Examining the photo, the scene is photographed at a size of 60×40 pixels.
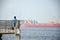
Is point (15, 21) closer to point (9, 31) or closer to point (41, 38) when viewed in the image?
point (9, 31)

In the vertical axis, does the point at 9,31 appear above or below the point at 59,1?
below

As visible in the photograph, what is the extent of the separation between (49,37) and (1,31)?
1.35 m

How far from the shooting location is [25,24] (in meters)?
3.11

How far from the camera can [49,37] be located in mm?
3678

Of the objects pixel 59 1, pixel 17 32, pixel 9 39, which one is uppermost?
pixel 59 1

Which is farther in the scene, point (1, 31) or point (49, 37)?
point (49, 37)

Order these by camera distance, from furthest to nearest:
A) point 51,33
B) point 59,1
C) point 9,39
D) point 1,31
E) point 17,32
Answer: point 9,39 → point 51,33 → point 1,31 → point 17,32 → point 59,1

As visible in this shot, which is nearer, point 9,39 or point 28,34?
point 28,34

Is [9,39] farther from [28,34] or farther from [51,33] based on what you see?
[51,33]

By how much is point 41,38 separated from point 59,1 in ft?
6.33

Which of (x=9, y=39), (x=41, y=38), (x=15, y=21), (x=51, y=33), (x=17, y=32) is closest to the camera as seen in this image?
(x=17, y=32)

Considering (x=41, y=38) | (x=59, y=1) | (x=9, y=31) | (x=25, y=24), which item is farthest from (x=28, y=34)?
(x=59, y=1)

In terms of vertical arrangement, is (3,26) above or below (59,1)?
below

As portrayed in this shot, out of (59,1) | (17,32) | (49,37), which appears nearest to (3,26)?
(17,32)
